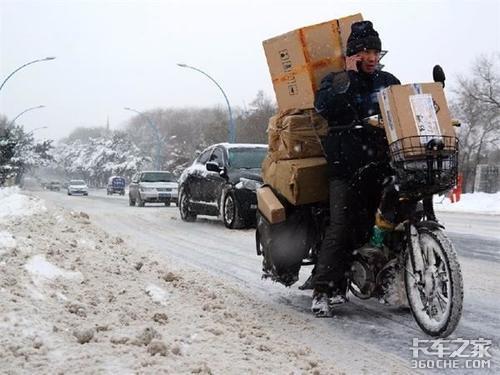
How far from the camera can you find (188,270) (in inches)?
246

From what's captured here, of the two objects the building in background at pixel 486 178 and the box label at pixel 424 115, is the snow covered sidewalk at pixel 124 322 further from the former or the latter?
the building in background at pixel 486 178

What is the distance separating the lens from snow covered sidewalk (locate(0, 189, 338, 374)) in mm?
2846

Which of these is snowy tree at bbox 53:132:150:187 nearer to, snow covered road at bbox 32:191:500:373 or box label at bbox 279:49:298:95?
snow covered road at bbox 32:191:500:373

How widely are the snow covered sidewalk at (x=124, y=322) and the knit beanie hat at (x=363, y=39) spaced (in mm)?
1928

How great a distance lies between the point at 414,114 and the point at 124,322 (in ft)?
6.84

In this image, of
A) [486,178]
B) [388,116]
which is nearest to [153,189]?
[388,116]

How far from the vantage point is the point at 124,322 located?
3.53 meters

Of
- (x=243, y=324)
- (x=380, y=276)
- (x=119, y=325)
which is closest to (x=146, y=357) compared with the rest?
(x=119, y=325)

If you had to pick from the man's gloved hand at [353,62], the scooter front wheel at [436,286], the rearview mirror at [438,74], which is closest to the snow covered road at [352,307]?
the scooter front wheel at [436,286]

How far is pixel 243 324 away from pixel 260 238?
1.15m

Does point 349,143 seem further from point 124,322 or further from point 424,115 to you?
point 124,322

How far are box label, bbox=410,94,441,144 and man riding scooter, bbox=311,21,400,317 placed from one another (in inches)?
16.1

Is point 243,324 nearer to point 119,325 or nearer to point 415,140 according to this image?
point 119,325

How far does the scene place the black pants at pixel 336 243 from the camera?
4.12 meters
